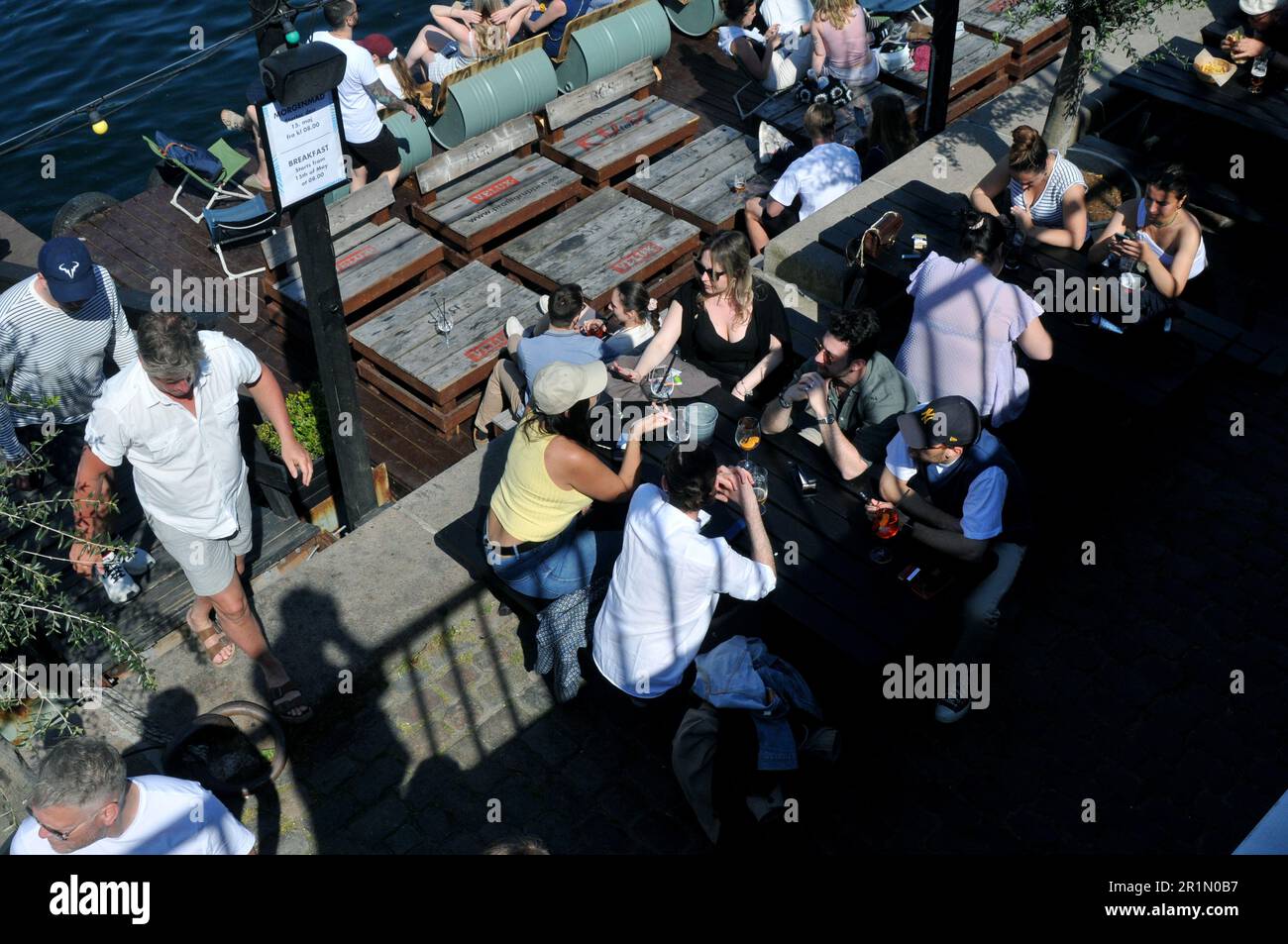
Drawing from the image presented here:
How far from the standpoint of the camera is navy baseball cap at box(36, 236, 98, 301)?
6.23 m

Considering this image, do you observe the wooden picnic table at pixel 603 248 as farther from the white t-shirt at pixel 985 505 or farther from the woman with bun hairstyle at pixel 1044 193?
the white t-shirt at pixel 985 505

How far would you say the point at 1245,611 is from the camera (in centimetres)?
626

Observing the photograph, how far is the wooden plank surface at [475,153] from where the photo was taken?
31.7 feet

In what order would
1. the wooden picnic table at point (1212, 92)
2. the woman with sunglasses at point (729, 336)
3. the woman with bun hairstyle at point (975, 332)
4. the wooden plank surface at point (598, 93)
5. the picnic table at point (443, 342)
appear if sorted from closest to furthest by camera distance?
the woman with bun hairstyle at point (975, 332), the woman with sunglasses at point (729, 336), the picnic table at point (443, 342), the wooden picnic table at point (1212, 92), the wooden plank surface at point (598, 93)

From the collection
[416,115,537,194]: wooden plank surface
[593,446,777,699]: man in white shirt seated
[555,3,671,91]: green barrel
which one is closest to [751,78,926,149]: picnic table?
[555,3,671,91]: green barrel

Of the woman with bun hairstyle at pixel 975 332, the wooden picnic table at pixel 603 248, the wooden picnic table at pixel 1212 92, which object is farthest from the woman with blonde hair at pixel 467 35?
the woman with bun hairstyle at pixel 975 332

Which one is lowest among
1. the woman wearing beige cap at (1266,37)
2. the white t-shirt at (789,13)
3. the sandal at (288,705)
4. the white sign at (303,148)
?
the sandal at (288,705)

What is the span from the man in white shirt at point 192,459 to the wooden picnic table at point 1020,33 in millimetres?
8032

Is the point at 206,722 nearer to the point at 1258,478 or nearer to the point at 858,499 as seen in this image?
the point at 858,499

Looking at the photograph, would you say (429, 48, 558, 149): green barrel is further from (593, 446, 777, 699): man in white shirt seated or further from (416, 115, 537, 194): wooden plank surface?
(593, 446, 777, 699): man in white shirt seated

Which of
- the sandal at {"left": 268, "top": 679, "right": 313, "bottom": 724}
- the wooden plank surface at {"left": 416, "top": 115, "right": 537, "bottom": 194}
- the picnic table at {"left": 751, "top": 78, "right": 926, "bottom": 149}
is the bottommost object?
the sandal at {"left": 268, "top": 679, "right": 313, "bottom": 724}

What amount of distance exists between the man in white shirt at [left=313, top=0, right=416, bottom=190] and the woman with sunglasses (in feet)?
12.2
